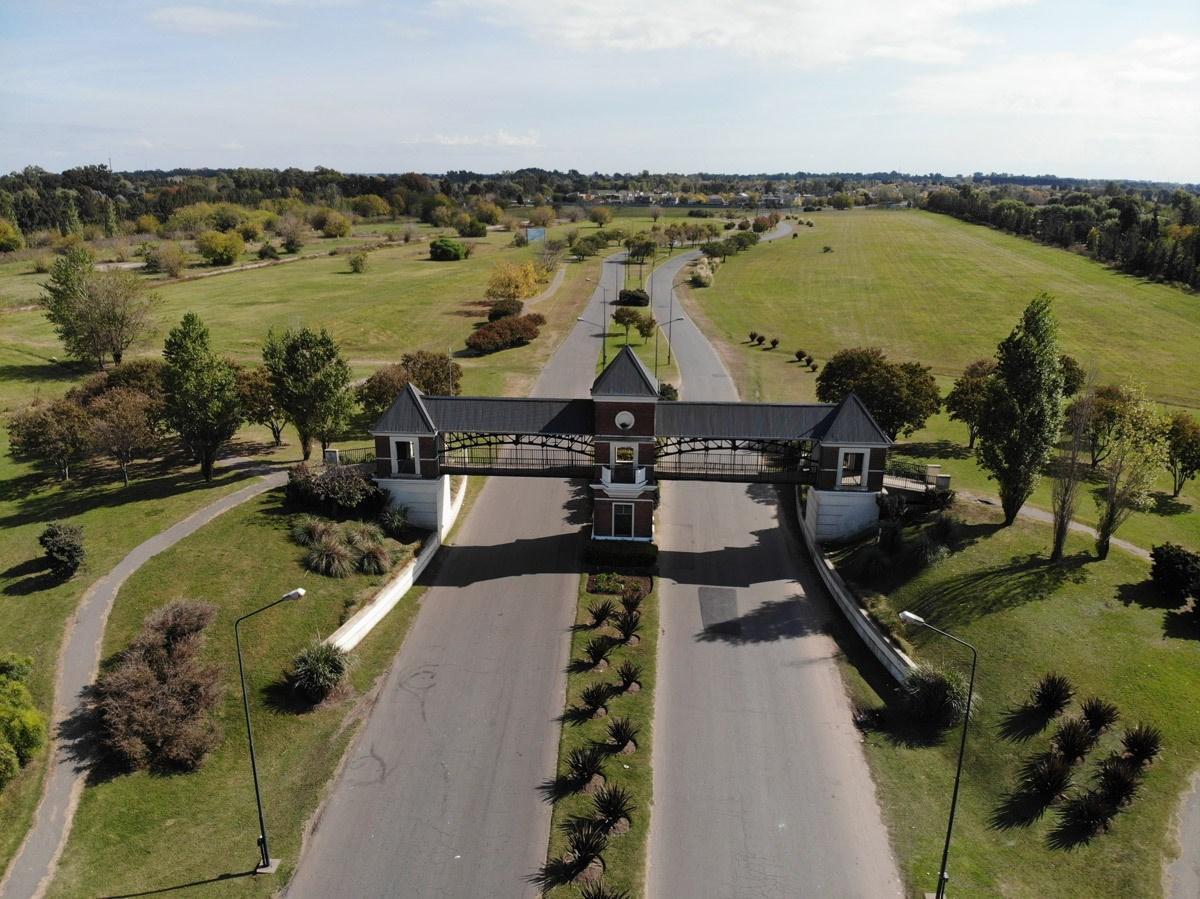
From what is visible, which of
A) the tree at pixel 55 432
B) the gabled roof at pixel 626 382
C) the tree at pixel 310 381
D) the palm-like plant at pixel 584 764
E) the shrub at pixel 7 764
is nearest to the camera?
the shrub at pixel 7 764

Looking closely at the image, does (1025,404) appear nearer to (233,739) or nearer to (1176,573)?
(1176,573)

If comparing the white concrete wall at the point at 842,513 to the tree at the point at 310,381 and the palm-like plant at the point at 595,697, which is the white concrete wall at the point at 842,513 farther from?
the tree at the point at 310,381

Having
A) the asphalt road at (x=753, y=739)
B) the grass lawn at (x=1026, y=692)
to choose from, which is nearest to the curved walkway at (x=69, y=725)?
the asphalt road at (x=753, y=739)

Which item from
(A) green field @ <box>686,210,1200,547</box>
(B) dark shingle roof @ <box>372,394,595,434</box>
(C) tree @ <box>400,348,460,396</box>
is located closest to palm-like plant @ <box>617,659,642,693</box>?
(B) dark shingle roof @ <box>372,394,595,434</box>

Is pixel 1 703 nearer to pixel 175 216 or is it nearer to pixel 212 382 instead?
pixel 212 382

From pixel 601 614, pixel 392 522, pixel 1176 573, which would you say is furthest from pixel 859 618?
pixel 392 522

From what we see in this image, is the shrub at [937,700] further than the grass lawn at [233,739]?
Yes

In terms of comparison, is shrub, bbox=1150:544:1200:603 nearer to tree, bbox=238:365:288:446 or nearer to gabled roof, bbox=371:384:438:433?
gabled roof, bbox=371:384:438:433

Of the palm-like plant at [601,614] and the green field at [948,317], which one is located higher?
the green field at [948,317]
